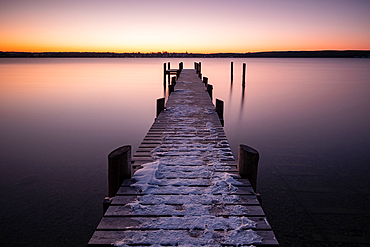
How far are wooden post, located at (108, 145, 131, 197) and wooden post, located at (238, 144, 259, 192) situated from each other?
1729mm

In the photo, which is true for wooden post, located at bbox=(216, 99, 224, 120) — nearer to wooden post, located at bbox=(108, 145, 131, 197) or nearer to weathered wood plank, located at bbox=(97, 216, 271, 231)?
wooden post, located at bbox=(108, 145, 131, 197)

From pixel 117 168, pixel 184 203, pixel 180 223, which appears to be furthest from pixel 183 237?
pixel 117 168

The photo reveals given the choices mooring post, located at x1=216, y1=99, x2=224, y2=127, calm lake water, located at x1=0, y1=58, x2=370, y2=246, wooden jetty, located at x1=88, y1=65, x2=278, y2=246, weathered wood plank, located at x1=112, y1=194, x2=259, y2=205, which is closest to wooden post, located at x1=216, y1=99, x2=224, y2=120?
mooring post, located at x1=216, y1=99, x2=224, y2=127

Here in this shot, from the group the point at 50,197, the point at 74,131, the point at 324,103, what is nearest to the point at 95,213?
the point at 50,197

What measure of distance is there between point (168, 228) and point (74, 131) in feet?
35.2

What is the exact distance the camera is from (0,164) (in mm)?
8023

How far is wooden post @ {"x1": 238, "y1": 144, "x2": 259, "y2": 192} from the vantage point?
3.88 meters

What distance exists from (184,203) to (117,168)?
111 centimetres

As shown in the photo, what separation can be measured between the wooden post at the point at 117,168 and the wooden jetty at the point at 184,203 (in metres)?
0.03

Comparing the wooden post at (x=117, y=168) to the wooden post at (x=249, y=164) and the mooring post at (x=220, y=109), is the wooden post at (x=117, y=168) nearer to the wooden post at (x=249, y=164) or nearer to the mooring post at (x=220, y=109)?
the wooden post at (x=249, y=164)

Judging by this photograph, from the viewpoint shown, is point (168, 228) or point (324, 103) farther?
point (324, 103)

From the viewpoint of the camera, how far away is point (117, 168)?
3740 millimetres

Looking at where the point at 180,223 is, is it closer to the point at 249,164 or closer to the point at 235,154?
the point at 249,164

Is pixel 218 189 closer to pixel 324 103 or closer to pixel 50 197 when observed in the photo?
pixel 50 197
